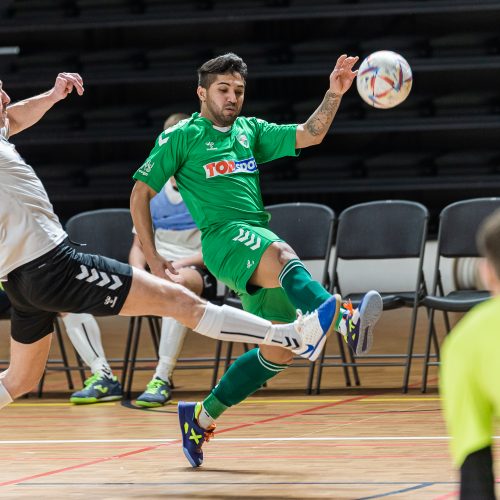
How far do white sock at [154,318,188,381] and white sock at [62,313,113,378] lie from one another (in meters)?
0.37

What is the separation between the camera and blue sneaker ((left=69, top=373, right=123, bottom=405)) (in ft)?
20.4

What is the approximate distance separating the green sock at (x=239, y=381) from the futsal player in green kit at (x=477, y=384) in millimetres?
2459

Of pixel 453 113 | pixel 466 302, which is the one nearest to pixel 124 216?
pixel 466 302

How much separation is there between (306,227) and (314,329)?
114 inches

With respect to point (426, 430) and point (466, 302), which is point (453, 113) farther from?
point (426, 430)

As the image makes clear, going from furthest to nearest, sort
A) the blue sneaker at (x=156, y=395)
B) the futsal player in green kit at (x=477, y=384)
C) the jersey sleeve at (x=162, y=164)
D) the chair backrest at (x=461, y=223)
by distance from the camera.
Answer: the chair backrest at (x=461, y=223)
the blue sneaker at (x=156, y=395)
the jersey sleeve at (x=162, y=164)
the futsal player in green kit at (x=477, y=384)

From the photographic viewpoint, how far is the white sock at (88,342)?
638cm

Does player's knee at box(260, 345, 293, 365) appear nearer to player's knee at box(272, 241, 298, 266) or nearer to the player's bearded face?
player's knee at box(272, 241, 298, 266)

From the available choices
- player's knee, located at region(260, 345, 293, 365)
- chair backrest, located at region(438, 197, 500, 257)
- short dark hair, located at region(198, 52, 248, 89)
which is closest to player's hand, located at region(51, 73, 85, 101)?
short dark hair, located at region(198, 52, 248, 89)

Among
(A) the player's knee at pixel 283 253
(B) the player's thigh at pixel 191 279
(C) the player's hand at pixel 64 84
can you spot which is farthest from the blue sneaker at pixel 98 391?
(A) the player's knee at pixel 283 253

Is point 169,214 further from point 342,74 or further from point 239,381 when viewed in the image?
point 239,381

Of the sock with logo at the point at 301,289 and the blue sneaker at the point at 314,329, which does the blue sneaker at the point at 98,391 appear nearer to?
the sock with logo at the point at 301,289

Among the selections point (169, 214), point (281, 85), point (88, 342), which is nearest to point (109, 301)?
point (88, 342)

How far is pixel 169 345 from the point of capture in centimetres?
628
